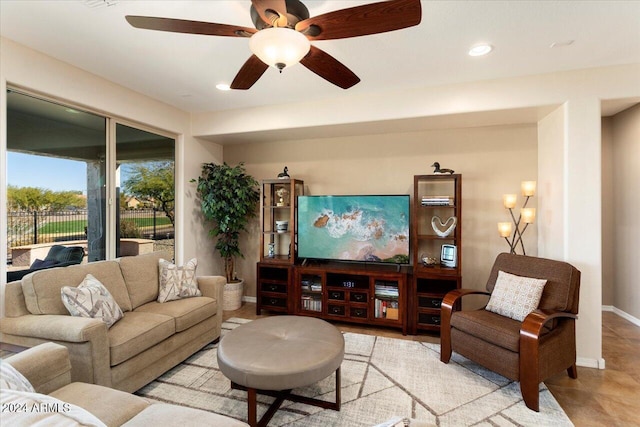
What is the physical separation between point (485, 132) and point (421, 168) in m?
0.82

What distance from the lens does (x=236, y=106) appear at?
3740mm

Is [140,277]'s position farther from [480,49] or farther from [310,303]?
[480,49]

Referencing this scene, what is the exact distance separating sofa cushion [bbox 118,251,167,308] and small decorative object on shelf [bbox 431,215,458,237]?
119 inches

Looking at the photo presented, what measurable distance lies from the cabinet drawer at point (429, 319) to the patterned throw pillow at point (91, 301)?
9.45ft

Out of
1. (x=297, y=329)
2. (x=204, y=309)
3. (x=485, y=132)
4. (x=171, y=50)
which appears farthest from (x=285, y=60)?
(x=485, y=132)

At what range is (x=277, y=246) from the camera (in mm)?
4359

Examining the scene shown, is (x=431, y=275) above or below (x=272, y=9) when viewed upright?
below

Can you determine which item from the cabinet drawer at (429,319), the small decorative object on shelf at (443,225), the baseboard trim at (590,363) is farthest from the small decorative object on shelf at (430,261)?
the baseboard trim at (590,363)

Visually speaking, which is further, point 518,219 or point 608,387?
point 518,219

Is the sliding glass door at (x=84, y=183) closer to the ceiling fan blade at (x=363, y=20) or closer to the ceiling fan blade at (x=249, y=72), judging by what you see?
the ceiling fan blade at (x=249, y=72)

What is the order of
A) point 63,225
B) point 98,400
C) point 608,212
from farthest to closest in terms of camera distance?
point 608,212 → point 63,225 → point 98,400

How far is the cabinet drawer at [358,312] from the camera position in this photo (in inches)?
137

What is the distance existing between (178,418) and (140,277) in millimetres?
1922

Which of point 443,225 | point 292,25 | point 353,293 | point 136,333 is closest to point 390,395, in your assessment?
point 353,293
